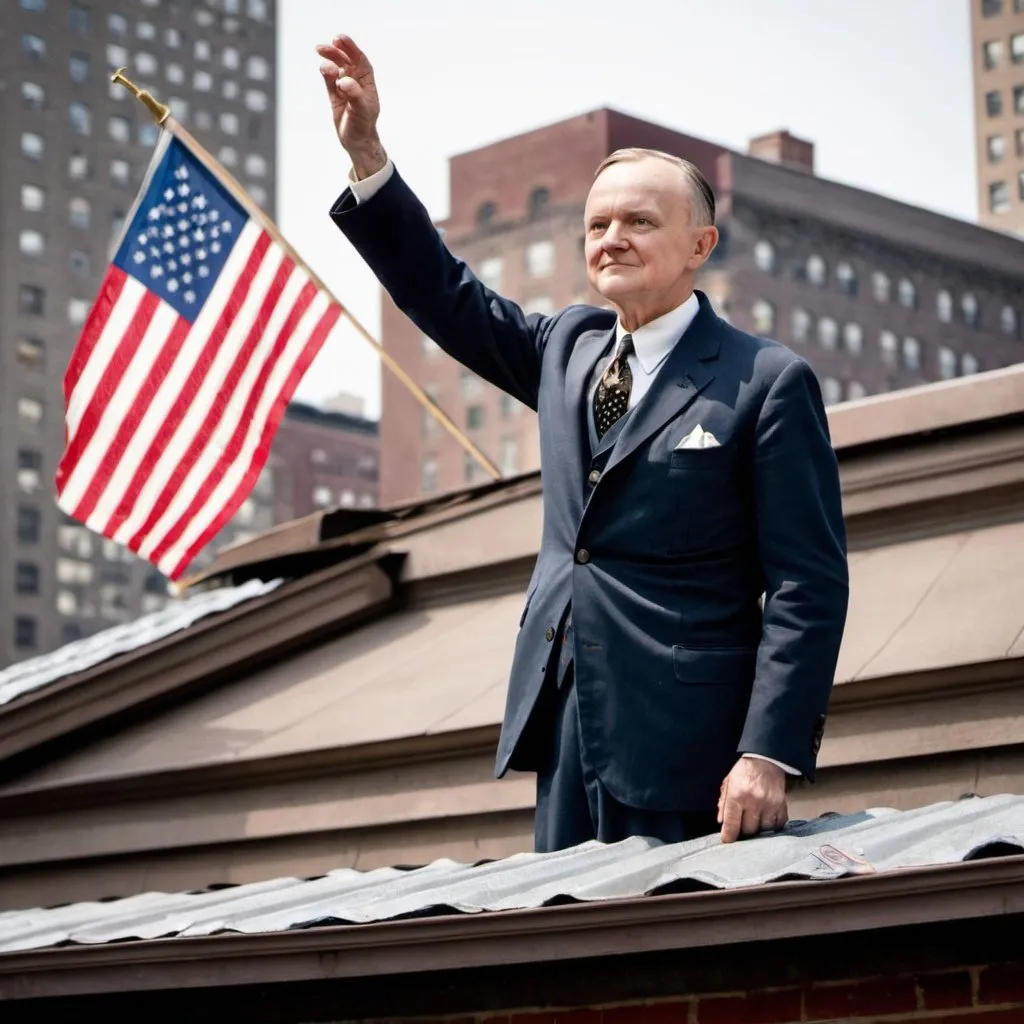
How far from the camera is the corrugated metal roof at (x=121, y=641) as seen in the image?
9.95 meters

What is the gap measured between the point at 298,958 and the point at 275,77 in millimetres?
113536

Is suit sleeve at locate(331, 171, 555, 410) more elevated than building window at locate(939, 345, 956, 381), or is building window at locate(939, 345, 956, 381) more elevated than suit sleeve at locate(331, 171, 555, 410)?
building window at locate(939, 345, 956, 381)

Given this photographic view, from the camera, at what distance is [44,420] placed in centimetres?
9706

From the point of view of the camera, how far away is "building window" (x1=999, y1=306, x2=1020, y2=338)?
287 feet

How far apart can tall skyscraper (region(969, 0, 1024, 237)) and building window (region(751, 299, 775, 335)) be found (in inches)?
779

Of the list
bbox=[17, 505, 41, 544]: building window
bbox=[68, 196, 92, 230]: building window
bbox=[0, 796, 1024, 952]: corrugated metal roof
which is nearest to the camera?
bbox=[0, 796, 1024, 952]: corrugated metal roof

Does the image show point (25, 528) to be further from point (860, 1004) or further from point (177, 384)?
point (860, 1004)

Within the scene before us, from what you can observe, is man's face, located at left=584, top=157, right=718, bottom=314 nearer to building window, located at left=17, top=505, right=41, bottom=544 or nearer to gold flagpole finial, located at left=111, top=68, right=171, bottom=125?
gold flagpole finial, located at left=111, top=68, right=171, bottom=125

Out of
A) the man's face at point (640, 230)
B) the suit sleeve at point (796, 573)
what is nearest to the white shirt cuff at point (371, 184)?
the man's face at point (640, 230)

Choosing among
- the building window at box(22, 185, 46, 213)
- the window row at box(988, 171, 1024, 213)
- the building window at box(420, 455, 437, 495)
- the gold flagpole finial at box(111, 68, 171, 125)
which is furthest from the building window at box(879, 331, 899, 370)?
the gold flagpole finial at box(111, 68, 171, 125)

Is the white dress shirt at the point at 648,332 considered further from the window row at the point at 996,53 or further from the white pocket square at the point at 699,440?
the window row at the point at 996,53

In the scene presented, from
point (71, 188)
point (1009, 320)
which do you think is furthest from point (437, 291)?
point (71, 188)

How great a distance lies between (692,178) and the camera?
4996mm

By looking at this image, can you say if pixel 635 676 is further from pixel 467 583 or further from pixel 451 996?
pixel 467 583
